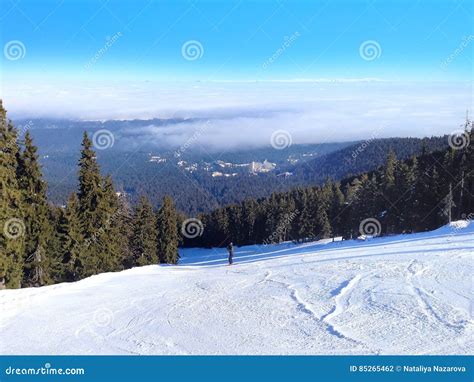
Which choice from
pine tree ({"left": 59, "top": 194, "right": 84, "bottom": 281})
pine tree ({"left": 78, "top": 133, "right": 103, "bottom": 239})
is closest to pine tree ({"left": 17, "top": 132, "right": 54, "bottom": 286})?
pine tree ({"left": 59, "top": 194, "right": 84, "bottom": 281})

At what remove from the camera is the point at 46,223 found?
28.3 meters

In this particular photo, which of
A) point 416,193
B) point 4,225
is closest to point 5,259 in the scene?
point 4,225

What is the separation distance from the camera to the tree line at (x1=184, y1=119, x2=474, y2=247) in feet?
161

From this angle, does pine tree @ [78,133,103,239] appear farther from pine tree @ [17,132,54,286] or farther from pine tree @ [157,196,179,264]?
pine tree @ [157,196,179,264]

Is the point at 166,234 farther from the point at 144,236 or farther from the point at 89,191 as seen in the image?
the point at 89,191

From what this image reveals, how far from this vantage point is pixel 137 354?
31.8 feet

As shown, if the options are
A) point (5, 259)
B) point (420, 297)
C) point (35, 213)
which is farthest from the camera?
point (35, 213)

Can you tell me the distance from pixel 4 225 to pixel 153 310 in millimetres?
14280

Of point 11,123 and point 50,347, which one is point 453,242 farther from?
point 11,123

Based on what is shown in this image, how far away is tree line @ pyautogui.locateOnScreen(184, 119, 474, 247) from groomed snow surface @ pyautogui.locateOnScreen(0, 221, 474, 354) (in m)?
30.6

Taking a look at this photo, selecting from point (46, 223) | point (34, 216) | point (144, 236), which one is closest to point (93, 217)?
point (46, 223)

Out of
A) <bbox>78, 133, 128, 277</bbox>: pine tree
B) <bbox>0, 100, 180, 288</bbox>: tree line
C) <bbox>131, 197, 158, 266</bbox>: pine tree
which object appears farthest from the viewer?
<bbox>131, 197, 158, 266</bbox>: pine tree

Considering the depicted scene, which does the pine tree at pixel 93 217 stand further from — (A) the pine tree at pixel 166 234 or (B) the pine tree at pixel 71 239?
(A) the pine tree at pixel 166 234

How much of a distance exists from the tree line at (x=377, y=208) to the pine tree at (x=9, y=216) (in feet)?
121
